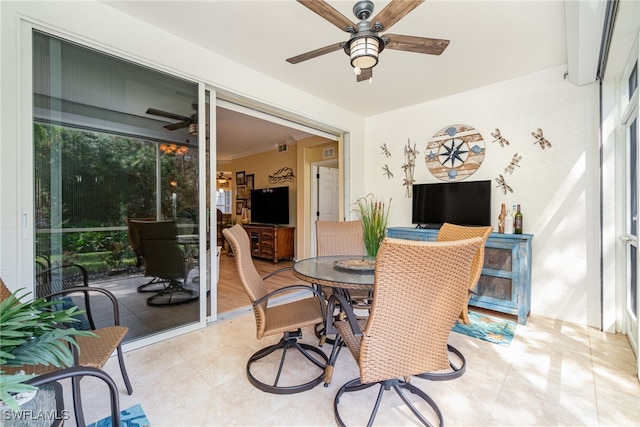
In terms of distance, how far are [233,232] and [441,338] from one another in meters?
1.33

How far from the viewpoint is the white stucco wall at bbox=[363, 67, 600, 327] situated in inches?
113

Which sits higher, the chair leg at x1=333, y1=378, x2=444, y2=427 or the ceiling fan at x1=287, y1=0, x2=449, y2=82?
the ceiling fan at x1=287, y1=0, x2=449, y2=82

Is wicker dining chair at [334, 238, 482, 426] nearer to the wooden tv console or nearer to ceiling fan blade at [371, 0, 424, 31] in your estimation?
ceiling fan blade at [371, 0, 424, 31]

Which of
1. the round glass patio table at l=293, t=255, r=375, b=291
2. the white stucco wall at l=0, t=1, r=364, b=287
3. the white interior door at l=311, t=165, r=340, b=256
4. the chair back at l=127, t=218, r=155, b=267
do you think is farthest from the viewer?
the white interior door at l=311, t=165, r=340, b=256

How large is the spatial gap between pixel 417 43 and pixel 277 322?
6.48ft

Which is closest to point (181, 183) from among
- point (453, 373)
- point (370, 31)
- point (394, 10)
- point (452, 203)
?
point (370, 31)

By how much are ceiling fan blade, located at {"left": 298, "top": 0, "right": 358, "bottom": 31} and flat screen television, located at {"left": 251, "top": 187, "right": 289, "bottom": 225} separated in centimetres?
467

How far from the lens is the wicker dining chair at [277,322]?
1.74 metres

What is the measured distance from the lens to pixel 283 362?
6.48 ft

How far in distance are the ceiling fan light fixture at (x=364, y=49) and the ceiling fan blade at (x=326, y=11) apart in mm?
87

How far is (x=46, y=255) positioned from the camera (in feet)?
6.41

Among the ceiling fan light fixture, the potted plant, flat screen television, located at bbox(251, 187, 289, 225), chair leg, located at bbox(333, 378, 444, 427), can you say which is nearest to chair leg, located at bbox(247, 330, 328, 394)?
chair leg, located at bbox(333, 378, 444, 427)

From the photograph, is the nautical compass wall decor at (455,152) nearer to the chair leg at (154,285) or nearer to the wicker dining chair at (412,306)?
the wicker dining chair at (412,306)

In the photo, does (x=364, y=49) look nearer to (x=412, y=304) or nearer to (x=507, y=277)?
(x=412, y=304)
